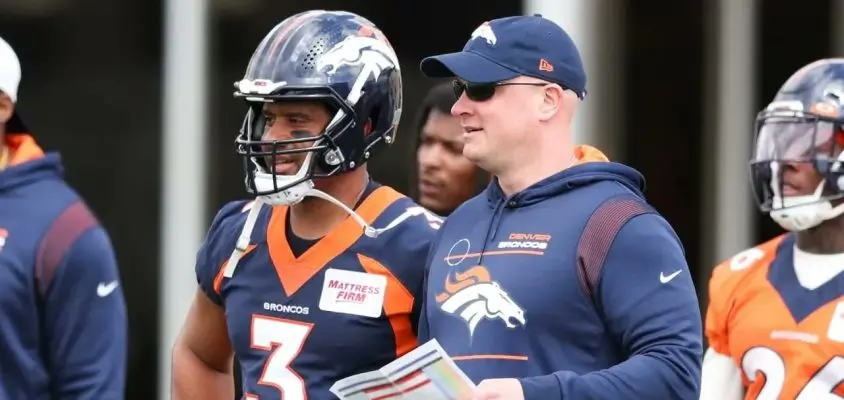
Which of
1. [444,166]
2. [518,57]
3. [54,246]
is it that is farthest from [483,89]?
[444,166]

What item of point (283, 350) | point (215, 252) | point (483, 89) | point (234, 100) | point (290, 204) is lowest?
point (234, 100)

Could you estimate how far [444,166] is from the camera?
505 centimetres

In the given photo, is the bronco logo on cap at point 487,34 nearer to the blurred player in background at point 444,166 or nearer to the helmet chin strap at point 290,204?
the helmet chin strap at point 290,204

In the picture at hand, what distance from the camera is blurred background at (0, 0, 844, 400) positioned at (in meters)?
6.94

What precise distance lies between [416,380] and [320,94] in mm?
794

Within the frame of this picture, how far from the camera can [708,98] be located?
707 centimetres

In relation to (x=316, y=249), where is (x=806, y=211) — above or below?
below

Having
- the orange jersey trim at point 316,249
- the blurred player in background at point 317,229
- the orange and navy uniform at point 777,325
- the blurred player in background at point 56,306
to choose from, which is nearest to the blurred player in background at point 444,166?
the orange and navy uniform at point 777,325

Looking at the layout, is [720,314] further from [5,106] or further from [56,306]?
[5,106]

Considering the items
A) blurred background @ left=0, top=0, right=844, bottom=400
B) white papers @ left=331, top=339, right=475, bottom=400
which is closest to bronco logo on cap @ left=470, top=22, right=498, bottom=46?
A: white papers @ left=331, top=339, right=475, bottom=400

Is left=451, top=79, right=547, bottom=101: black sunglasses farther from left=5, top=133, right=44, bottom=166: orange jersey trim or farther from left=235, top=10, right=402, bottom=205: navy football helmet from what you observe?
left=5, top=133, right=44, bottom=166: orange jersey trim

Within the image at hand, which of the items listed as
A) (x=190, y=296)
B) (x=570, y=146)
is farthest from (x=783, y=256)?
(x=190, y=296)

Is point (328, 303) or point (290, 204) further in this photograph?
point (290, 204)

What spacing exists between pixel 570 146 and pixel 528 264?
0.31 meters
